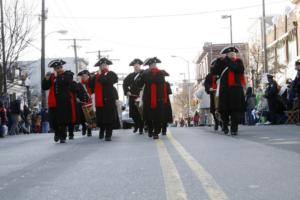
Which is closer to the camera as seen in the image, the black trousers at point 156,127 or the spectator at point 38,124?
the black trousers at point 156,127

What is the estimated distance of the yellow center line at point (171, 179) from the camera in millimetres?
5984

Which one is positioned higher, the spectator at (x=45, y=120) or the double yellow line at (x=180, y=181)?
the spectator at (x=45, y=120)

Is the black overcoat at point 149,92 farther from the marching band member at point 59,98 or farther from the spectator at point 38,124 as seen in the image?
the spectator at point 38,124

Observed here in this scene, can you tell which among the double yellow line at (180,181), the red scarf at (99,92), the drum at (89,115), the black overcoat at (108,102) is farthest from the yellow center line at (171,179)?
the drum at (89,115)

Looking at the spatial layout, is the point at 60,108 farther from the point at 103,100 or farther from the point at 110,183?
the point at 110,183

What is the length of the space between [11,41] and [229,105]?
829 inches

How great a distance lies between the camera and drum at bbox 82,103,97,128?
17781mm

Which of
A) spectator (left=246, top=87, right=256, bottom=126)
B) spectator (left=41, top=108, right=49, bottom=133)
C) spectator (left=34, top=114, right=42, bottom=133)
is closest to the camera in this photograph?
spectator (left=246, top=87, right=256, bottom=126)

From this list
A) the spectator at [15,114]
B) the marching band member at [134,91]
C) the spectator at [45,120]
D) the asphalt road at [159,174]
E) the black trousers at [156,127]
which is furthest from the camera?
the spectator at [45,120]

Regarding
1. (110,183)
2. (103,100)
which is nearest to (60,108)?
(103,100)

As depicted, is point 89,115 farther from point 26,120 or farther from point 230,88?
point 26,120

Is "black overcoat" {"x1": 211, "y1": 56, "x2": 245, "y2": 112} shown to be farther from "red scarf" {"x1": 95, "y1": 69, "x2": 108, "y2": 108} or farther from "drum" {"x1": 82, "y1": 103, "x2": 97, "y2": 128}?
"drum" {"x1": 82, "y1": 103, "x2": 97, "y2": 128}

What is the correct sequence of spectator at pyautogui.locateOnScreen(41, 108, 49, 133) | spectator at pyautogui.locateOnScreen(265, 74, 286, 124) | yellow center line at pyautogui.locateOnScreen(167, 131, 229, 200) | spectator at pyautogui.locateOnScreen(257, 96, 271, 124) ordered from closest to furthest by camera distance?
yellow center line at pyautogui.locateOnScreen(167, 131, 229, 200), spectator at pyautogui.locateOnScreen(265, 74, 286, 124), spectator at pyautogui.locateOnScreen(257, 96, 271, 124), spectator at pyautogui.locateOnScreen(41, 108, 49, 133)

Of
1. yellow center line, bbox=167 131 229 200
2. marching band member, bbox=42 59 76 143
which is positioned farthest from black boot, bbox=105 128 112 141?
yellow center line, bbox=167 131 229 200
